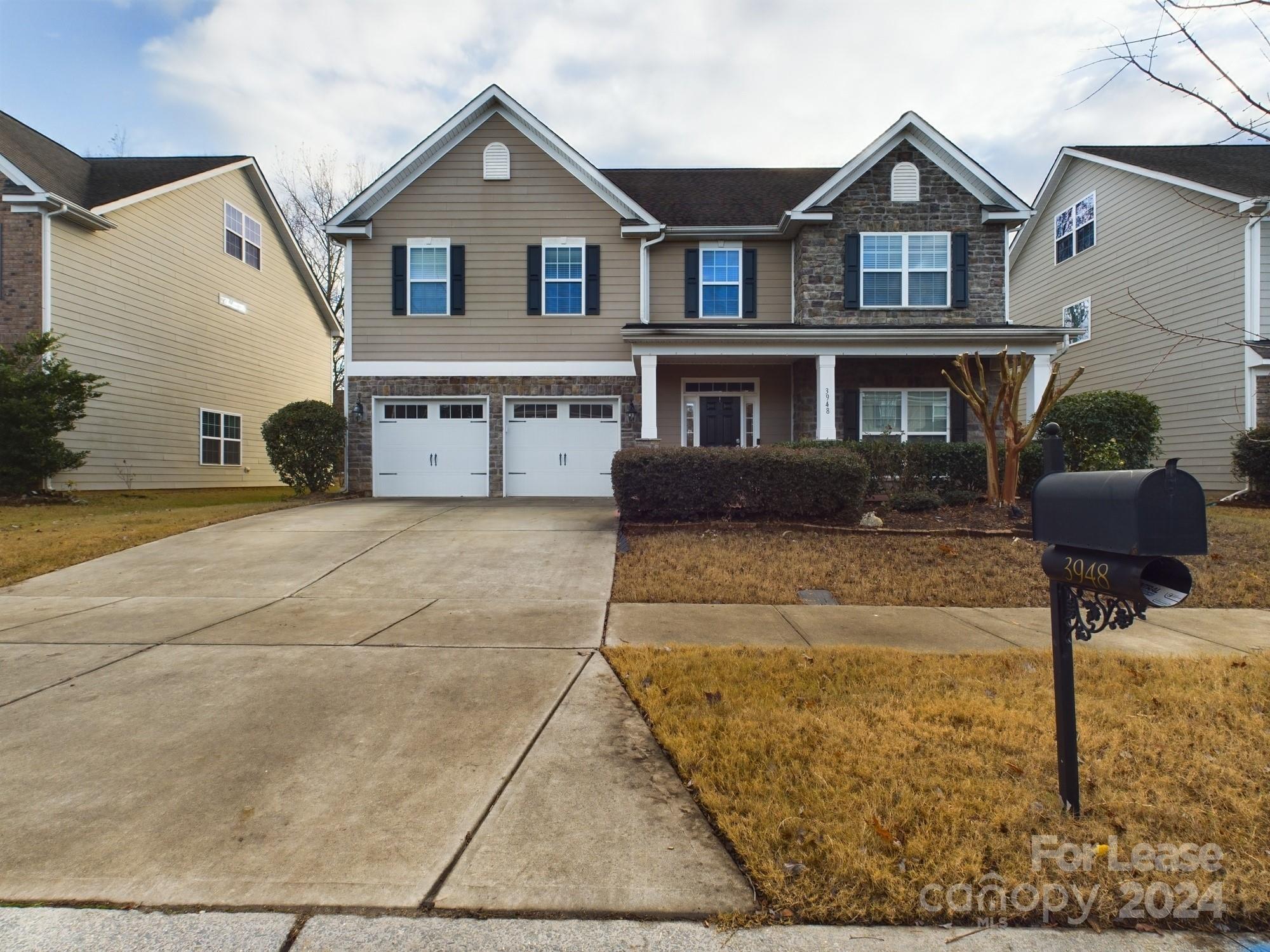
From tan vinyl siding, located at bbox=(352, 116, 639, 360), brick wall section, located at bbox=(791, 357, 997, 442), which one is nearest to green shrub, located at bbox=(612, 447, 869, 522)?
brick wall section, located at bbox=(791, 357, 997, 442)

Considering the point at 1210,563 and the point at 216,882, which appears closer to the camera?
the point at 216,882

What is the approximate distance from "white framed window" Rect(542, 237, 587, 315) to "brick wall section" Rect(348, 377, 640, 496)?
5.34 ft

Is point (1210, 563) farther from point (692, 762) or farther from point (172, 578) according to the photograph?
point (172, 578)

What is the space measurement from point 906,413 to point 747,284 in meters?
4.58

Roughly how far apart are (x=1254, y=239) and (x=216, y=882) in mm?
18857

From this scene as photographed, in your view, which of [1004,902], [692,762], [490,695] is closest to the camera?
[1004,902]

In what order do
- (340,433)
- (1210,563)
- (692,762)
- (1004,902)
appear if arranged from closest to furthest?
1. (1004,902)
2. (692,762)
3. (1210,563)
4. (340,433)

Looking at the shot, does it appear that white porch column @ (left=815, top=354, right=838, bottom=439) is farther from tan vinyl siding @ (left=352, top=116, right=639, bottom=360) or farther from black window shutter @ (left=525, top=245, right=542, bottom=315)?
black window shutter @ (left=525, top=245, right=542, bottom=315)

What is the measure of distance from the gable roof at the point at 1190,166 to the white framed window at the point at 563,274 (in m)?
Result: 13.0

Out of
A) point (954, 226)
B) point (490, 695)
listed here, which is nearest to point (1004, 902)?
point (490, 695)

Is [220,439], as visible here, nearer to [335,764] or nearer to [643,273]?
[643,273]

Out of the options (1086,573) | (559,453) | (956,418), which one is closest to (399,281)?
(559,453)

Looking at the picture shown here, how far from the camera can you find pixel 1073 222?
61.4 feet

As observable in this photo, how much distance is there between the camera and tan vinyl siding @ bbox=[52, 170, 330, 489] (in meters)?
14.7
